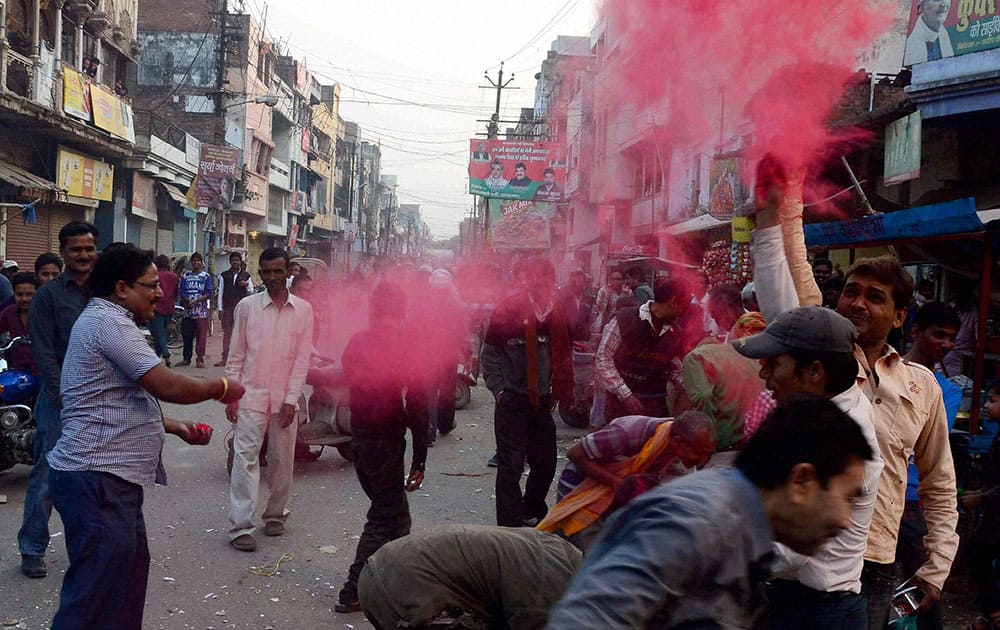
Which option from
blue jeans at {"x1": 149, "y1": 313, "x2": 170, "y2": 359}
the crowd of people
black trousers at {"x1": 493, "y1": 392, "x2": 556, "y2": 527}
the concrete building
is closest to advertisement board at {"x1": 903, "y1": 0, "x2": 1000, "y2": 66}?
the crowd of people

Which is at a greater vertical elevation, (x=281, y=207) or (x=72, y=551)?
(x=281, y=207)

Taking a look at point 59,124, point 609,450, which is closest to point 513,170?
point 59,124

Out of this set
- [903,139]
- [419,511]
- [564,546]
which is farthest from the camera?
[903,139]

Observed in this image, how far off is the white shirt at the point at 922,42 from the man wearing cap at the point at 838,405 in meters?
9.33

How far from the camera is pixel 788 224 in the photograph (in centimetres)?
308

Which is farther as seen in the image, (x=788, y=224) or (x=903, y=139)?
(x=903, y=139)

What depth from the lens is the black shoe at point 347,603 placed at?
4.84m

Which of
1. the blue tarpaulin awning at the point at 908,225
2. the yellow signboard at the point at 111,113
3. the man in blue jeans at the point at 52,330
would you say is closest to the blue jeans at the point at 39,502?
the man in blue jeans at the point at 52,330

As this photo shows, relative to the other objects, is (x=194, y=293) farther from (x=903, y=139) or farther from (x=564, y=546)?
(x=564, y=546)

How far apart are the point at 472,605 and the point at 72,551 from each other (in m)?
1.54

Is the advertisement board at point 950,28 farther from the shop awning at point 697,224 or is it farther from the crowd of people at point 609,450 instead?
the crowd of people at point 609,450

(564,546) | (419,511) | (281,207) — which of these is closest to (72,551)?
(564,546)

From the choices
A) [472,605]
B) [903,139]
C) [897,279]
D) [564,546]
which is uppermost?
[903,139]

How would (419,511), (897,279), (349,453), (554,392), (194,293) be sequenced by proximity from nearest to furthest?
(897,279) < (349,453) < (554,392) < (419,511) < (194,293)
